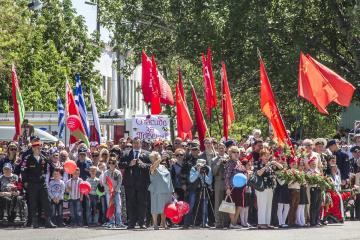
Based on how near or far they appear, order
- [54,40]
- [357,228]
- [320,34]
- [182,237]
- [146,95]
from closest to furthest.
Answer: [182,237] → [357,228] → [146,95] → [320,34] → [54,40]

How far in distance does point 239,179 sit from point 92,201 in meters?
3.14

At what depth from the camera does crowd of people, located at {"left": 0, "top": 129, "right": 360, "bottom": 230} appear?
23.4 meters

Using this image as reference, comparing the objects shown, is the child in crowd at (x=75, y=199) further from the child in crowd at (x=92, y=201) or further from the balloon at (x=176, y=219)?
the balloon at (x=176, y=219)

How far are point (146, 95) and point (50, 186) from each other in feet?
20.2

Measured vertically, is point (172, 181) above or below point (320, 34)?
below

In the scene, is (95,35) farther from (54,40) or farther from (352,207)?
(352,207)

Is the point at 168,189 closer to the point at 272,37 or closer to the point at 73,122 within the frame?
the point at 73,122

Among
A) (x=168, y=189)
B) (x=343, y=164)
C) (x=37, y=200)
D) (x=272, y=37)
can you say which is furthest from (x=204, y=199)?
(x=272, y=37)

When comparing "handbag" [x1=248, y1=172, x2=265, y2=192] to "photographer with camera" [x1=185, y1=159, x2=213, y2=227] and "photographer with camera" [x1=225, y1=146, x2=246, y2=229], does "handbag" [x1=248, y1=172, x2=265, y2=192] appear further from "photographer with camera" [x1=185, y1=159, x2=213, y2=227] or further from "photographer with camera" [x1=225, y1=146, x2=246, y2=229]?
"photographer with camera" [x1=185, y1=159, x2=213, y2=227]

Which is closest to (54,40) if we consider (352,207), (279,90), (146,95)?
(279,90)

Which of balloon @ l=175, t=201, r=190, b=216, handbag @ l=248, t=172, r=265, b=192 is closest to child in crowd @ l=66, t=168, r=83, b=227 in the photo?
balloon @ l=175, t=201, r=190, b=216

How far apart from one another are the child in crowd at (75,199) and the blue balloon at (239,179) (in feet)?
10.4

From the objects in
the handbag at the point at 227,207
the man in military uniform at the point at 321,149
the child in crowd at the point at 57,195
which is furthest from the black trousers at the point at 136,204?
the man in military uniform at the point at 321,149

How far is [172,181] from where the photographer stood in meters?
23.9
